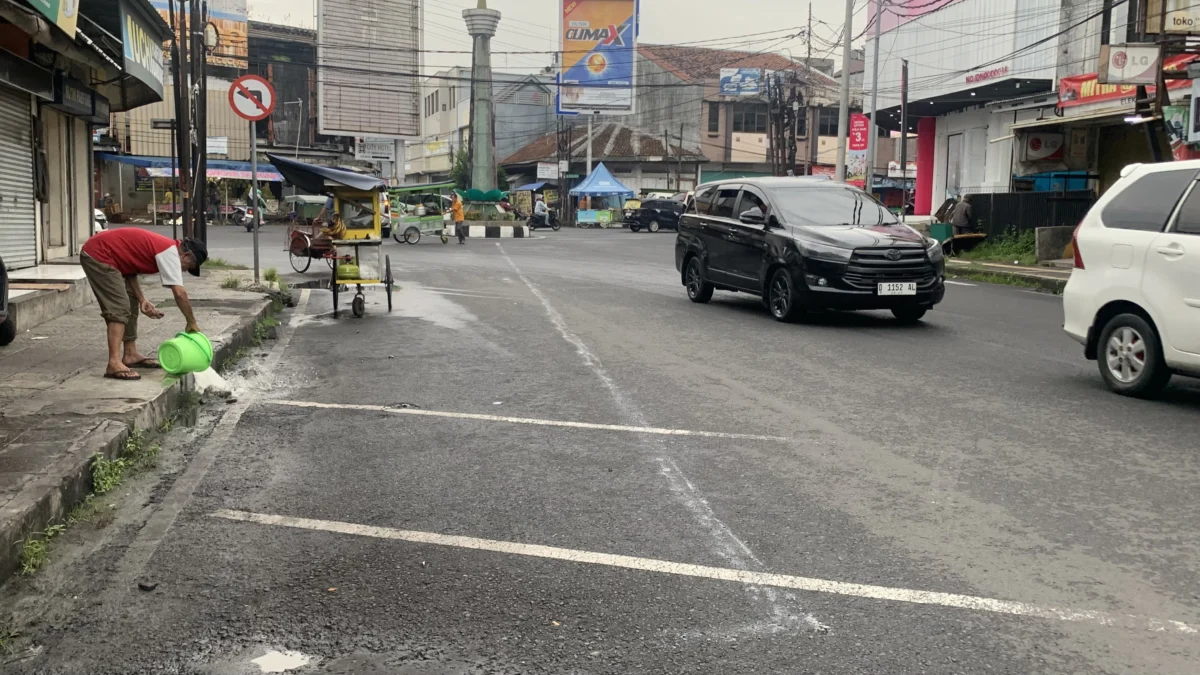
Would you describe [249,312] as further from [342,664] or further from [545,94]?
[545,94]

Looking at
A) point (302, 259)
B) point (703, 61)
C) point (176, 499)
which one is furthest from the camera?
point (703, 61)

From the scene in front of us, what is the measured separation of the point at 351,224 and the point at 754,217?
5.09m

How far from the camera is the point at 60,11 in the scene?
7926mm

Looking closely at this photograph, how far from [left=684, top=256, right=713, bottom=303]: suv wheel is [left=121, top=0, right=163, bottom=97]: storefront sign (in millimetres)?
7591

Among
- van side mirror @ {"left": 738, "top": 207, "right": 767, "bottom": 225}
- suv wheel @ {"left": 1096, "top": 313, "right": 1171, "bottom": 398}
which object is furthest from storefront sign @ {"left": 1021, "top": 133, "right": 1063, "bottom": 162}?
suv wheel @ {"left": 1096, "top": 313, "right": 1171, "bottom": 398}

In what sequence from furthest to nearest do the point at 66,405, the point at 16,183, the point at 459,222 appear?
the point at 459,222
the point at 16,183
the point at 66,405

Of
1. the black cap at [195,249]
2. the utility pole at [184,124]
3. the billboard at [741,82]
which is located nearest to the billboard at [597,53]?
the billboard at [741,82]

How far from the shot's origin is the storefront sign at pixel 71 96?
13477 mm

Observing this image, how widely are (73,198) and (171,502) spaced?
42.3 feet

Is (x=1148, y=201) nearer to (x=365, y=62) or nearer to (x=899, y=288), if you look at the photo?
(x=899, y=288)

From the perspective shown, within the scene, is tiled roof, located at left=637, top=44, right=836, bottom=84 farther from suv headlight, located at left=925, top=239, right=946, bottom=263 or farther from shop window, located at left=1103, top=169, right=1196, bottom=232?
shop window, located at left=1103, top=169, right=1196, bottom=232

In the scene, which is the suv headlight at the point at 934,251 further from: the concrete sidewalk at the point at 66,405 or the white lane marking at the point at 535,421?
the concrete sidewalk at the point at 66,405

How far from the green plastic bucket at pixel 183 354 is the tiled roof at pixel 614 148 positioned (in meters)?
56.1

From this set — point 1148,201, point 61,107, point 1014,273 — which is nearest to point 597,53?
point 1014,273
